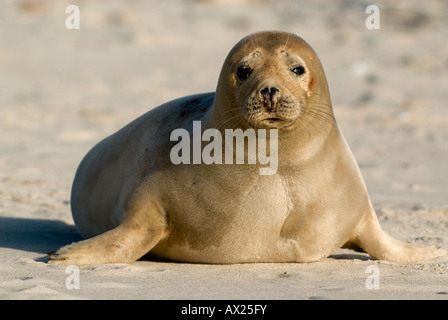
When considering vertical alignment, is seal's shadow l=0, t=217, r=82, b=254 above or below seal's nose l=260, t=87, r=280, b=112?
below

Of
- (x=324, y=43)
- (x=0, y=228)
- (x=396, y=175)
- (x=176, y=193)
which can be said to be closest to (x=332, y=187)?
(x=176, y=193)

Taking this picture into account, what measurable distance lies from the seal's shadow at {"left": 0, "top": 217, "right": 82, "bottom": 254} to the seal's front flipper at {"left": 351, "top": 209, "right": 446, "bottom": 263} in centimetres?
182

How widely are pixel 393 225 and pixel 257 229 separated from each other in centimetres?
185

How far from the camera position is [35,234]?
5520 millimetres

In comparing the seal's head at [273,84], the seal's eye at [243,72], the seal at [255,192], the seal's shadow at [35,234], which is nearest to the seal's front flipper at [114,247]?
the seal at [255,192]

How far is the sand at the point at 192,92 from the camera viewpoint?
4.05 metres

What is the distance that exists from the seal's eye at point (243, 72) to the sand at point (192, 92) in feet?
3.23

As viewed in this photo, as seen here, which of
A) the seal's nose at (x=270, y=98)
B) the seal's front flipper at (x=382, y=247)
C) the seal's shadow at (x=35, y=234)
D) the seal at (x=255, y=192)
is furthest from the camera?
the seal's shadow at (x=35, y=234)

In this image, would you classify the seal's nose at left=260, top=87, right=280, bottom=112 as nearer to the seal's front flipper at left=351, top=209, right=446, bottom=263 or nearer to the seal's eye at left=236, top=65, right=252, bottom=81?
the seal's eye at left=236, top=65, right=252, bottom=81

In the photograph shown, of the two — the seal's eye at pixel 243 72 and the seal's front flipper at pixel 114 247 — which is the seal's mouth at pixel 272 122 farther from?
the seal's front flipper at pixel 114 247

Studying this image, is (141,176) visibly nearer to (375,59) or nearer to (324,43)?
(375,59)

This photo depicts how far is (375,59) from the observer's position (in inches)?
591

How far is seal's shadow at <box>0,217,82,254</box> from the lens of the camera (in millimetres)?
5105

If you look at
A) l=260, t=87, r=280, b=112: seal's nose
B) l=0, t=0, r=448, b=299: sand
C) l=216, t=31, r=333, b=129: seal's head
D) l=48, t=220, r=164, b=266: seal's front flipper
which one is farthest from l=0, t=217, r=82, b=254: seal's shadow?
l=260, t=87, r=280, b=112: seal's nose
